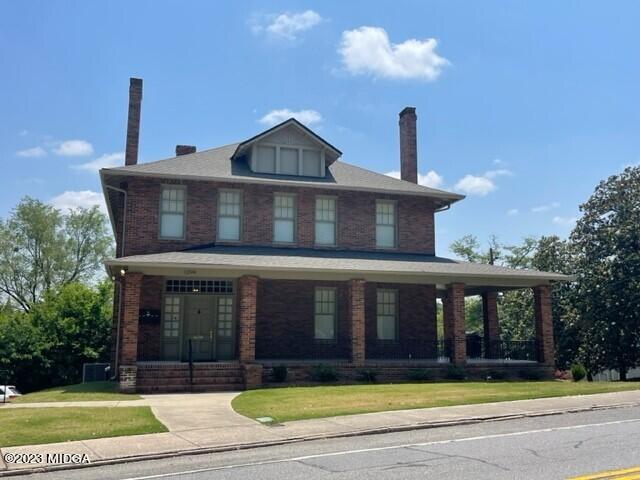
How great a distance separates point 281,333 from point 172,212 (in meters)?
5.68

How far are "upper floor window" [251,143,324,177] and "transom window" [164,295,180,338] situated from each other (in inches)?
227

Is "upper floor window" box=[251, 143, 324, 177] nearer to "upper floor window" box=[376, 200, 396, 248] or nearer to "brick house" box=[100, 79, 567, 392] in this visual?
"brick house" box=[100, 79, 567, 392]

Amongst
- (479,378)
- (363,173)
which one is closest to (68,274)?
(363,173)

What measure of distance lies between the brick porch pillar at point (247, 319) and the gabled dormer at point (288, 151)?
5590 millimetres

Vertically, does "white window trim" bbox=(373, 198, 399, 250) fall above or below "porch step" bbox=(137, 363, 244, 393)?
above

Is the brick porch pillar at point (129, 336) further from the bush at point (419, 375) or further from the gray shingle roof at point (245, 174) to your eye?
the bush at point (419, 375)

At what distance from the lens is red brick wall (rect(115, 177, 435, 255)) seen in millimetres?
21094

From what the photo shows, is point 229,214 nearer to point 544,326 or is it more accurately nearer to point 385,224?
point 385,224

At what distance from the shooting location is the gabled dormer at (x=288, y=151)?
23.1 metres

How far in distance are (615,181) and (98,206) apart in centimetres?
4166

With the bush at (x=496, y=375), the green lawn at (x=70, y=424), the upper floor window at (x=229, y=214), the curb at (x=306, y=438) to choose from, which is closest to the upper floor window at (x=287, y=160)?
the upper floor window at (x=229, y=214)

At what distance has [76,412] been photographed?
1289 centimetres

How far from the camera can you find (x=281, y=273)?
19.3 metres

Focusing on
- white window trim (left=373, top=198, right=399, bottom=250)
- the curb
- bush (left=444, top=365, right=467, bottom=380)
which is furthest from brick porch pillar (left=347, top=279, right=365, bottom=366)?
the curb
